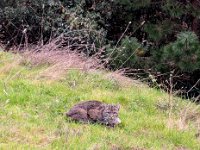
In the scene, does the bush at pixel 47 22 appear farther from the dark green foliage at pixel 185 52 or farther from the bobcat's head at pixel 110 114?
the bobcat's head at pixel 110 114

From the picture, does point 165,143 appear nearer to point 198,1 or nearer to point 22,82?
point 22,82

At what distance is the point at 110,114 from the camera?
6.12 meters

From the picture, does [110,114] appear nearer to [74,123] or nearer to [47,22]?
[74,123]

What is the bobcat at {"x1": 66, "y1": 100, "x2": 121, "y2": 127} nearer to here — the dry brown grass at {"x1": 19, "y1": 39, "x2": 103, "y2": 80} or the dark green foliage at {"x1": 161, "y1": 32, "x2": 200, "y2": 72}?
the dry brown grass at {"x1": 19, "y1": 39, "x2": 103, "y2": 80}

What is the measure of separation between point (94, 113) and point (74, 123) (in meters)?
0.30

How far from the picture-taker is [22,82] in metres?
7.34

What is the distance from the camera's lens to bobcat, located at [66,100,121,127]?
20.0ft

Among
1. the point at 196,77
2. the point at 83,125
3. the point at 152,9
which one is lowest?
the point at 196,77

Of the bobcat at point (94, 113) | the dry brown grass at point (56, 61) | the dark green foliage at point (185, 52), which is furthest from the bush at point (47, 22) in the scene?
the bobcat at point (94, 113)

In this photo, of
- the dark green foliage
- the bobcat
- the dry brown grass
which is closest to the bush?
the dry brown grass

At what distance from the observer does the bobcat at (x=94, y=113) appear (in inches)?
239

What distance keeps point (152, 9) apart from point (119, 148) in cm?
716

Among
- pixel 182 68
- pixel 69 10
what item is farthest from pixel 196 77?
pixel 69 10

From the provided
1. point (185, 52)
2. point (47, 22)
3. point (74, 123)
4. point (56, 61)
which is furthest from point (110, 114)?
point (47, 22)
